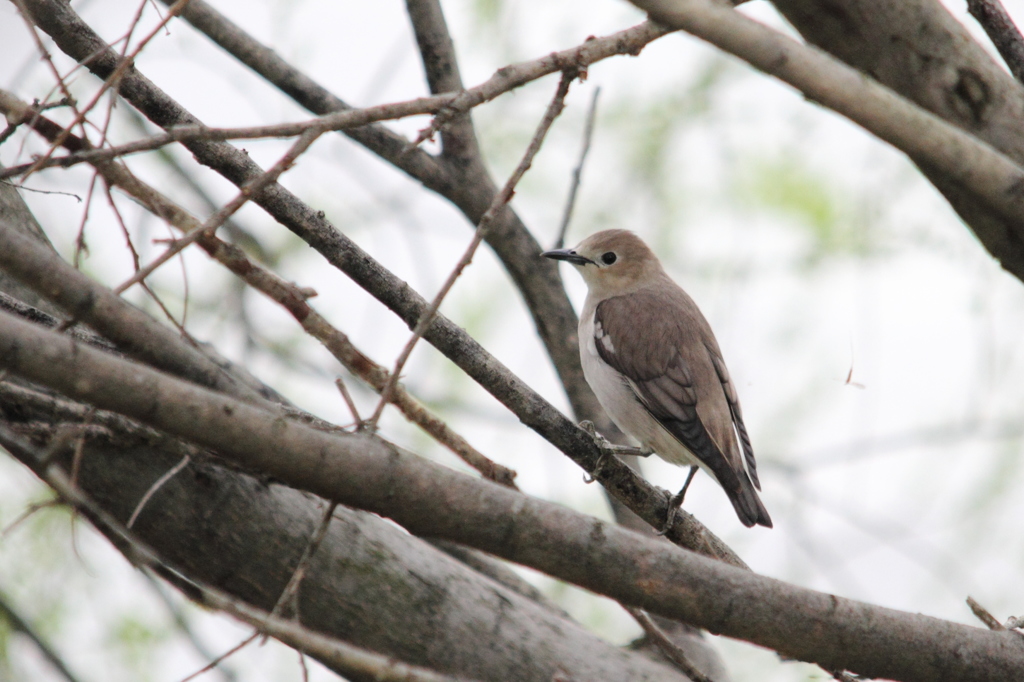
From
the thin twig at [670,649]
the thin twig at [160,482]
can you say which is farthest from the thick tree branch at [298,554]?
the thin twig at [670,649]

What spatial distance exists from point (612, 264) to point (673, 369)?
4.08 ft

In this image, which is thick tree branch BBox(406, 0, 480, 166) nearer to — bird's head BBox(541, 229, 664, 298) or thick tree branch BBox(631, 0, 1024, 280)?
bird's head BBox(541, 229, 664, 298)

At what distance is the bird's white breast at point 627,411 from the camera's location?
15.7 feet

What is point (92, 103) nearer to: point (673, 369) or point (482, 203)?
point (482, 203)

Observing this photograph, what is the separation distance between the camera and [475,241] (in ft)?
7.82

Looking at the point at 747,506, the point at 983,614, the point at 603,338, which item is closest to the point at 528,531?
the point at 983,614

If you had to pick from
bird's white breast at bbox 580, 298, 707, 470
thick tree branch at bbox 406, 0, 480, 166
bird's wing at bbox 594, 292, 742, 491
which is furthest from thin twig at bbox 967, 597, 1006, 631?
thick tree branch at bbox 406, 0, 480, 166

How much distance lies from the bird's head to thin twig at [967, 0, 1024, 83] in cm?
273

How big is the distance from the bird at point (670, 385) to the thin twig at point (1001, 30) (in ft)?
7.01

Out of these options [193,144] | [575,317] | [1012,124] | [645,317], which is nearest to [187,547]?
[193,144]

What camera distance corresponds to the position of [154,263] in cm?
220

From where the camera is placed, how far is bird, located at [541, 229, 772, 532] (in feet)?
14.9

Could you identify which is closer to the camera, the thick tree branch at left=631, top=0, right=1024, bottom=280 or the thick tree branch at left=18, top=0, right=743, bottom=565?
the thick tree branch at left=631, top=0, right=1024, bottom=280

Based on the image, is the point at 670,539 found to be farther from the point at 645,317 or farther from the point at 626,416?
A: the point at 645,317
